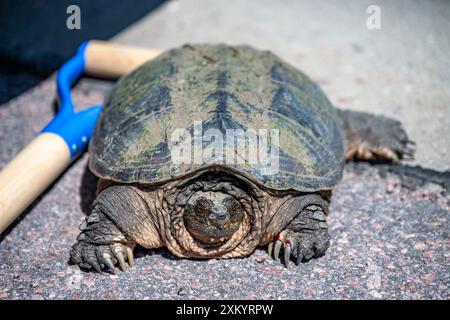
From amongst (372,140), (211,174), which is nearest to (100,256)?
(211,174)

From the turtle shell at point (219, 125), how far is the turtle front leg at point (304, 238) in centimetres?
16

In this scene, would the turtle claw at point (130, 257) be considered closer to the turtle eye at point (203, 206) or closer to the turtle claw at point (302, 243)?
the turtle eye at point (203, 206)

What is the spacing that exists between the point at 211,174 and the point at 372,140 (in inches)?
59.3

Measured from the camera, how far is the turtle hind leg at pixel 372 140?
150 inches

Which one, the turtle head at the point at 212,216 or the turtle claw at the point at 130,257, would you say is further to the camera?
the turtle claw at the point at 130,257

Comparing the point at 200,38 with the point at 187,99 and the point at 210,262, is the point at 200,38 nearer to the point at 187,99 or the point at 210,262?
the point at 187,99

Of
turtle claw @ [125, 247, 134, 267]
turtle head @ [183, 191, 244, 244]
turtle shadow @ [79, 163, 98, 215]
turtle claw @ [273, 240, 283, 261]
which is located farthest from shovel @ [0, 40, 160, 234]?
turtle claw @ [273, 240, 283, 261]

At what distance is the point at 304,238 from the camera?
296 cm

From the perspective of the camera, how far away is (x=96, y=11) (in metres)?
6.07

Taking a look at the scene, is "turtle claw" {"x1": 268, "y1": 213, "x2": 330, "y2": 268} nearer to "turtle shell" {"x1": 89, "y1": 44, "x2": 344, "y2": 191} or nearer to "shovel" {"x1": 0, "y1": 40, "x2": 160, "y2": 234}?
"turtle shell" {"x1": 89, "y1": 44, "x2": 344, "y2": 191}

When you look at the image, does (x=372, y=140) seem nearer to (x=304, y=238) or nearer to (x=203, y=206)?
(x=304, y=238)

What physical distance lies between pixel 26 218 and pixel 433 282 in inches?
94.6

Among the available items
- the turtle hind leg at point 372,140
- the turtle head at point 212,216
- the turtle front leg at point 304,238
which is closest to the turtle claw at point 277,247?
the turtle front leg at point 304,238
